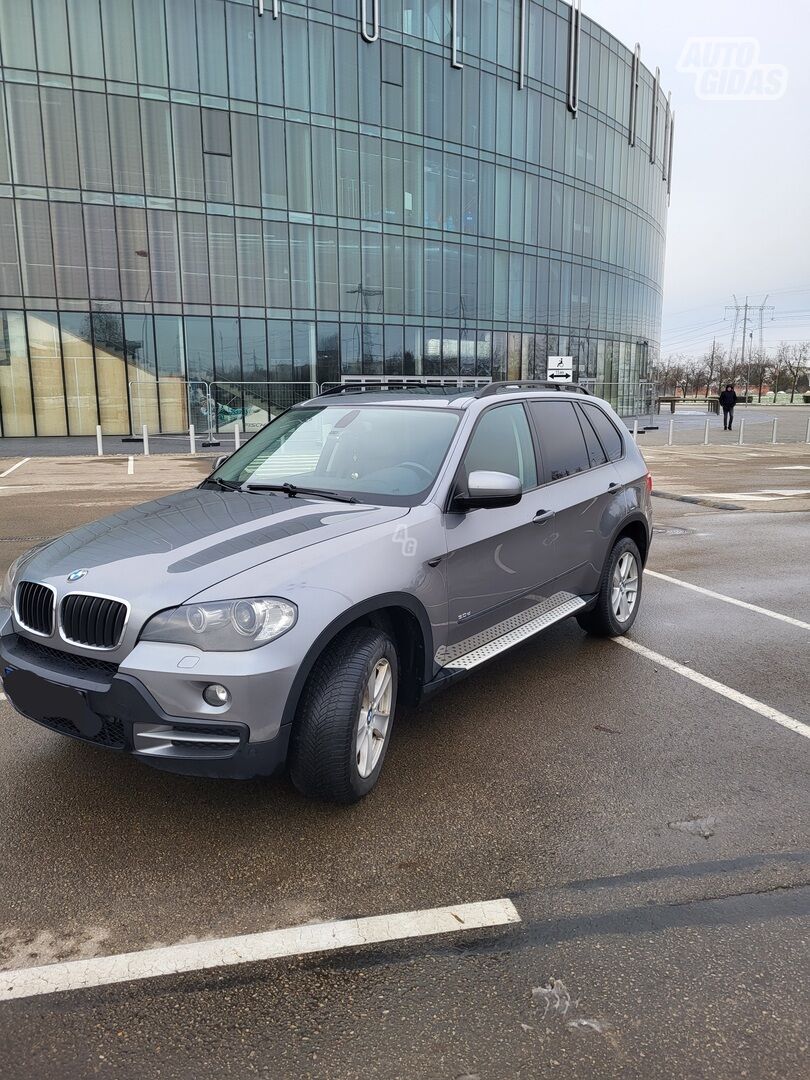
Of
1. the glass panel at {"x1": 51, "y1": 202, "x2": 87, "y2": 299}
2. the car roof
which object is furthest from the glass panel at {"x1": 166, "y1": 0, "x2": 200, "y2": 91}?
the car roof

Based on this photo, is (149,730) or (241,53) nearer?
(149,730)

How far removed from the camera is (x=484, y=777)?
3699mm

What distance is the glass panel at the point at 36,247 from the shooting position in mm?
28156

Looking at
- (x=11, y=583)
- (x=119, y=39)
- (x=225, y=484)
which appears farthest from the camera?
(x=119, y=39)

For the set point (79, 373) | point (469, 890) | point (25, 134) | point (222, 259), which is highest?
point (25, 134)

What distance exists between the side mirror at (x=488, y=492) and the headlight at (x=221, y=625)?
1292 mm

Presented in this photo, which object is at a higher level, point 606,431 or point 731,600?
point 606,431

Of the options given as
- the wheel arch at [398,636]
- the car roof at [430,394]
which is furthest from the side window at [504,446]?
the wheel arch at [398,636]

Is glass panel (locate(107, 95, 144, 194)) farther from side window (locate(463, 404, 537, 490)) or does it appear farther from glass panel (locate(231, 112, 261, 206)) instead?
side window (locate(463, 404, 537, 490))

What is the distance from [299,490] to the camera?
4.15 meters

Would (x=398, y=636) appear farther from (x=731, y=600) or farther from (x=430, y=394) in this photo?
(x=731, y=600)

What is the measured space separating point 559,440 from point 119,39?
101 feet

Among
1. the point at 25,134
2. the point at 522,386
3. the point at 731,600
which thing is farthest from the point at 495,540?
the point at 25,134

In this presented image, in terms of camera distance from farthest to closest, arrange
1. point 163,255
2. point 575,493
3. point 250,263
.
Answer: point 250,263
point 163,255
point 575,493
